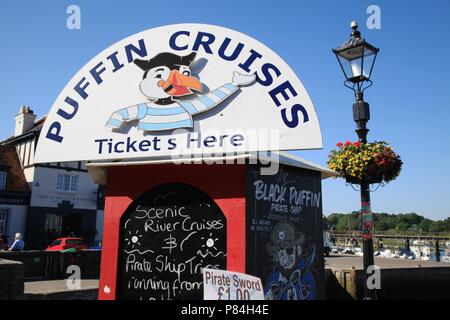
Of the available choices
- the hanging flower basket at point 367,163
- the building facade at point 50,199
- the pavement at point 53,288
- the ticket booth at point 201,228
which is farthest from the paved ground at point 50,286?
the building facade at point 50,199

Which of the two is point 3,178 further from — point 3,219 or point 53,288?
point 53,288

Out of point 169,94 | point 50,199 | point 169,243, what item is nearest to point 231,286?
point 169,243

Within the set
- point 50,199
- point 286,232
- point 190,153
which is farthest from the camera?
point 50,199

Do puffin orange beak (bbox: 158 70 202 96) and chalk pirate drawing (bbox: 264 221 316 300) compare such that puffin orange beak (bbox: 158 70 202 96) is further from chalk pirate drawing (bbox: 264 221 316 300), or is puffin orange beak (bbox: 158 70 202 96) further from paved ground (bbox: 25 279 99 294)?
paved ground (bbox: 25 279 99 294)

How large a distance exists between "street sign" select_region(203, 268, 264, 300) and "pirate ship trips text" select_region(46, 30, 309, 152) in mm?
2087

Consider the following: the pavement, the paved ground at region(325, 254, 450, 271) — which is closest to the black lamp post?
the paved ground at region(325, 254, 450, 271)

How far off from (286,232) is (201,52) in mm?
3318

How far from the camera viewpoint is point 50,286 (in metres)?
11.8

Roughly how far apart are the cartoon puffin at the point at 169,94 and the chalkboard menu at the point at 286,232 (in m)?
1.33

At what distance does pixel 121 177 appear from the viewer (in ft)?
23.2

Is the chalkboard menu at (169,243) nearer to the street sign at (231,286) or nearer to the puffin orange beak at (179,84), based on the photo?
the street sign at (231,286)

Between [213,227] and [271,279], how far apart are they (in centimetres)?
121
